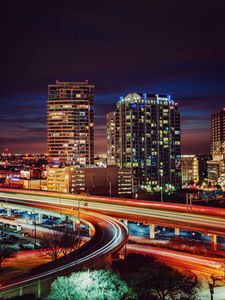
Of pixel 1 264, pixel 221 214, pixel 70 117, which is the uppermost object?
pixel 70 117

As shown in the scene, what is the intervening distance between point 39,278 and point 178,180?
12987 cm

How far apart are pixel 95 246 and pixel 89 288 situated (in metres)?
13.7

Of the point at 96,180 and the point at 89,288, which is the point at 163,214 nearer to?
the point at 89,288

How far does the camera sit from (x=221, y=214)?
2217 inches

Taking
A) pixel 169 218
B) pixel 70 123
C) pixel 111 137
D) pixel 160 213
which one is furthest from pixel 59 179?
pixel 169 218

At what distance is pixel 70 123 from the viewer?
170 m

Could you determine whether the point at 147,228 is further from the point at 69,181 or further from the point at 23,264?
the point at 69,181

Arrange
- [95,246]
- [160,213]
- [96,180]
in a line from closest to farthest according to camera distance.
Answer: [95,246]
[160,213]
[96,180]

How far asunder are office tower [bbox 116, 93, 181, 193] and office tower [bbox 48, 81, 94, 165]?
732 inches

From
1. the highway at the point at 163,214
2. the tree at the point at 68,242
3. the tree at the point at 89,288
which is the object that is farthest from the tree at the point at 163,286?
the tree at the point at 68,242

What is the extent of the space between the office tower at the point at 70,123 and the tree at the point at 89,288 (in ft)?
460

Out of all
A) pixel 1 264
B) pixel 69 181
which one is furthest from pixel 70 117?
pixel 1 264

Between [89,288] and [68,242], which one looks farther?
[68,242]

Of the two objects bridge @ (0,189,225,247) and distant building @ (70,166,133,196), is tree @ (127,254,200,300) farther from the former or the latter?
distant building @ (70,166,133,196)
